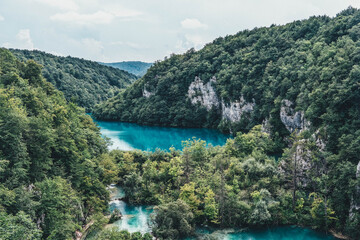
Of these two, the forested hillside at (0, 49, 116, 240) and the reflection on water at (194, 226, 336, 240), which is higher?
the forested hillside at (0, 49, 116, 240)

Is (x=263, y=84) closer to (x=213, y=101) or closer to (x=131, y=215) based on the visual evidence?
(x=213, y=101)

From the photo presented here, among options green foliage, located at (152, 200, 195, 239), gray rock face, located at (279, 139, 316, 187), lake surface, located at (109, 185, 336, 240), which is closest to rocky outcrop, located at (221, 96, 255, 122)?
gray rock face, located at (279, 139, 316, 187)

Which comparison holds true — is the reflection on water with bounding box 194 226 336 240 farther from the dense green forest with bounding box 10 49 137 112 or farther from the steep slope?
the dense green forest with bounding box 10 49 137 112

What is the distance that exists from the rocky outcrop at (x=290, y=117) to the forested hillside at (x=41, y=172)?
95.6ft

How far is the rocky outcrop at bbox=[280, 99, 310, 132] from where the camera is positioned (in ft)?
160

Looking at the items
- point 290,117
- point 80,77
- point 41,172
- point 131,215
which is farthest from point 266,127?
point 80,77

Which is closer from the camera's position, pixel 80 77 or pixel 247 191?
pixel 247 191

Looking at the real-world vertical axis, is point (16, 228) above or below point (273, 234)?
above

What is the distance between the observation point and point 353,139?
104 feet

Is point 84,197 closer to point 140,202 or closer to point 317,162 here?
point 140,202

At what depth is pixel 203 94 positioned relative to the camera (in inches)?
3406

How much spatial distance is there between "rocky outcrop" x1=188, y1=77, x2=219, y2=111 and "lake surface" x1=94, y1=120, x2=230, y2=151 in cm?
747

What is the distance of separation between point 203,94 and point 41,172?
64577 millimetres

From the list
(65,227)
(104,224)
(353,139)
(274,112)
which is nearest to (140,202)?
(104,224)
